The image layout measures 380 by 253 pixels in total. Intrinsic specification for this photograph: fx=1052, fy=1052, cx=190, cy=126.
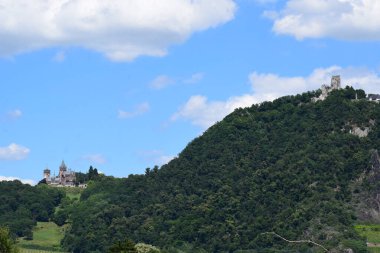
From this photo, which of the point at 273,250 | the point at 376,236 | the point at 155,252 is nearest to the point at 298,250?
the point at 273,250

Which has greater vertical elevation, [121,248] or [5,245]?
[5,245]

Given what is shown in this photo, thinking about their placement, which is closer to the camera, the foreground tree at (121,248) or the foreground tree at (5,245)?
the foreground tree at (121,248)

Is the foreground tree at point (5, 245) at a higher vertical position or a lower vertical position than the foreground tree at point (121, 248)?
higher

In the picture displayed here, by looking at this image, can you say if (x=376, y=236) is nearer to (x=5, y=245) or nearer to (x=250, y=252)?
(x=250, y=252)

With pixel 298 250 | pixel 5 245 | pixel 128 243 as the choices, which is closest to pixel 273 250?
pixel 298 250

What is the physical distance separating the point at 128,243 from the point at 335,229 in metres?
117

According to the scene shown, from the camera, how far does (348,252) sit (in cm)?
18550

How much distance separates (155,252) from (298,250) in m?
55.6

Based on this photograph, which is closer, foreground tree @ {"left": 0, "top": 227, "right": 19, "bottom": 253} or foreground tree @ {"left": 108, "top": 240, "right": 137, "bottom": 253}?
foreground tree @ {"left": 108, "top": 240, "right": 137, "bottom": 253}

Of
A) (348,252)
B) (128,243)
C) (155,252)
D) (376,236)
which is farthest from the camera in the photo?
(376,236)

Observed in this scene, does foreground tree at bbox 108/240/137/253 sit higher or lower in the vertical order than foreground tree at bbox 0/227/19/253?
lower

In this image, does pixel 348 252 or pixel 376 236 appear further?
pixel 376 236

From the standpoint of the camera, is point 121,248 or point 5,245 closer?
point 121,248

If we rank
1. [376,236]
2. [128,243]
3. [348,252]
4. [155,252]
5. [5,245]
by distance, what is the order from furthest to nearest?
[376,236] < [348,252] < [155,252] < [5,245] < [128,243]
